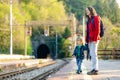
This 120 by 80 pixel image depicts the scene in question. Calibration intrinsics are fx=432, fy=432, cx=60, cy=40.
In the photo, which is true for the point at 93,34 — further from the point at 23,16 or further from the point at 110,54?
the point at 23,16

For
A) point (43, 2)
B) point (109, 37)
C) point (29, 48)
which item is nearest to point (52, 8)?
point (43, 2)

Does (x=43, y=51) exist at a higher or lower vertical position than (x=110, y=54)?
higher

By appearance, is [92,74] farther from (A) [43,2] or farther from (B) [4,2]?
(A) [43,2]

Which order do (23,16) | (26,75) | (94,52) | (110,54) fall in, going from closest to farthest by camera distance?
(94,52)
(26,75)
(110,54)
(23,16)

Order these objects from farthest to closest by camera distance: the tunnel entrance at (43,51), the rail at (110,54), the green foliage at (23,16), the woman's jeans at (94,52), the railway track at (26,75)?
the tunnel entrance at (43,51)
the green foliage at (23,16)
the rail at (110,54)
the railway track at (26,75)
the woman's jeans at (94,52)

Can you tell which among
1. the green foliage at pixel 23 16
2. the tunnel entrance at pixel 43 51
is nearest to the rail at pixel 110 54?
the green foliage at pixel 23 16

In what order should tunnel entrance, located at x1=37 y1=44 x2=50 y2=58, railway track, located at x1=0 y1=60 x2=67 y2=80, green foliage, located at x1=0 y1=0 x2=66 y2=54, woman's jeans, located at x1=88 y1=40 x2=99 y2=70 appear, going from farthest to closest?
1. tunnel entrance, located at x1=37 y1=44 x2=50 y2=58
2. green foliage, located at x1=0 y1=0 x2=66 y2=54
3. railway track, located at x1=0 y1=60 x2=67 y2=80
4. woman's jeans, located at x1=88 y1=40 x2=99 y2=70

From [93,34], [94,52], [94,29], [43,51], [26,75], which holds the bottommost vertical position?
[26,75]

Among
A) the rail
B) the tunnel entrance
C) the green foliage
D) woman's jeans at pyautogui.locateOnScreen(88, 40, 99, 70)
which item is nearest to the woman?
woman's jeans at pyautogui.locateOnScreen(88, 40, 99, 70)

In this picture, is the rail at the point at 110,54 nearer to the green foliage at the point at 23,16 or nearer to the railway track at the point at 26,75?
the railway track at the point at 26,75

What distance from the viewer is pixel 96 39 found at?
13.2m

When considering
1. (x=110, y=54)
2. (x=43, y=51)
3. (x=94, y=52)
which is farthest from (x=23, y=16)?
(x=94, y=52)

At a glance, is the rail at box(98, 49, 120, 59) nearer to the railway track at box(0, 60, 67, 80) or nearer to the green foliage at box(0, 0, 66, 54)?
the railway track at box(0, 60, 67, 80)

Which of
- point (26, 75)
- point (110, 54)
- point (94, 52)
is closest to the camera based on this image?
point (94, 52)
